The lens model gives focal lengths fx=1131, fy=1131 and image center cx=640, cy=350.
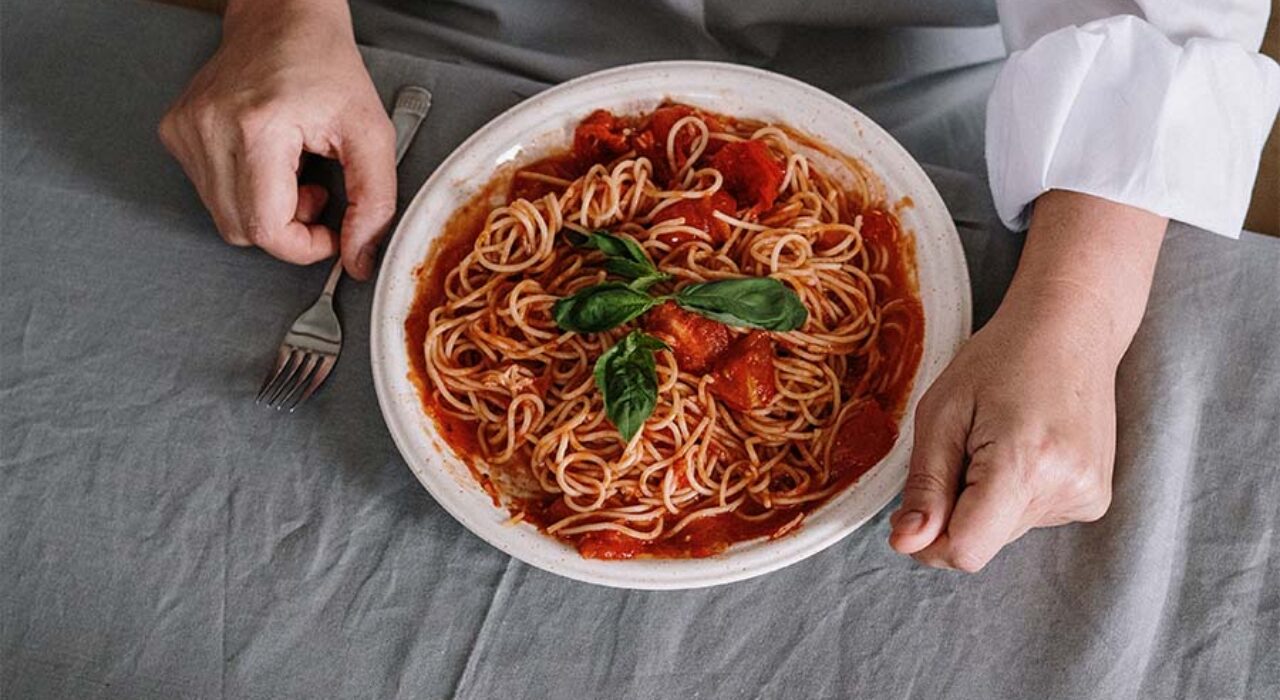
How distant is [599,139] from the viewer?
1.50 m

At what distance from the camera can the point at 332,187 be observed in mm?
1592

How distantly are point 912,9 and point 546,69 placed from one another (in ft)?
1.77

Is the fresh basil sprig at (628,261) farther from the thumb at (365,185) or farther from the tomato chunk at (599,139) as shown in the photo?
the thumb at (365,185)

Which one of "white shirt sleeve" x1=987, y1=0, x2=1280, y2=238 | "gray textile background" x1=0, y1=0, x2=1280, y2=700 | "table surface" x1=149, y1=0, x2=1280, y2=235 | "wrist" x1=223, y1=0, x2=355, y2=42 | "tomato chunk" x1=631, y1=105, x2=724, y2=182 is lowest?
"gray textile background" x1=0, y1=0, x2=1280, y2=700

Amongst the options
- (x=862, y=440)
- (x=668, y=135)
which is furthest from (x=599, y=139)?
(x=862, y=440)

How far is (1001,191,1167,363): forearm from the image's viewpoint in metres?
1.27

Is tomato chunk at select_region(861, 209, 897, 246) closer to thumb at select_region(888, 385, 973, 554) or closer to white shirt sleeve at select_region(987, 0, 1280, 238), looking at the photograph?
white shirt sleeve at select_region(987, 0, 1280, 238)

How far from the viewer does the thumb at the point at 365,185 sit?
1470 millimetres

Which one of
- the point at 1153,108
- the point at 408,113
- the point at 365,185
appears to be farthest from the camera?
the point at 408,113

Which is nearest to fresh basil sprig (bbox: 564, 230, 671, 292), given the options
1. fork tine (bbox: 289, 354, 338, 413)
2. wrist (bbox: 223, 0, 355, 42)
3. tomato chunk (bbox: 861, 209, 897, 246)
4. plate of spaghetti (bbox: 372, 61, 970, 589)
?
plate of spaghetti (bbox: 372, 61, 970, 589)

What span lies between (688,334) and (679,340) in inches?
0.5

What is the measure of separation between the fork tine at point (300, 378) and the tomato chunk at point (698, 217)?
1.56ft

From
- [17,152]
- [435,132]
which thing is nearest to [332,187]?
[435,132]

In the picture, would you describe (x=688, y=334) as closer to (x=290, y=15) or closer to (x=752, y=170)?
(x=752, y=170)
